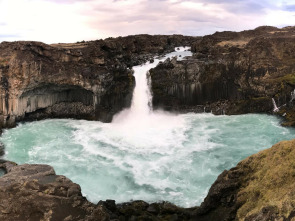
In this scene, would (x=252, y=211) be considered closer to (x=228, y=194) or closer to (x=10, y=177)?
(x=228, y=194)

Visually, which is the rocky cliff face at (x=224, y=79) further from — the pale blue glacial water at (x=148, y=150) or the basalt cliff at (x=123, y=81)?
the pale blue glacial water at (x=148, y=150)

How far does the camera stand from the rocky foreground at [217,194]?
7531 mm

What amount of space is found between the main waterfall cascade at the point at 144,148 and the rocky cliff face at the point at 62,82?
1452 mm

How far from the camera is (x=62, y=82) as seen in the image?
98.2 ft

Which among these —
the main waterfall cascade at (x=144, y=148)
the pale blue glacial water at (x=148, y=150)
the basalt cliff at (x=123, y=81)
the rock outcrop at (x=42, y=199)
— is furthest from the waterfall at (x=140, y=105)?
the rock outcrop at (x=42, y=199)

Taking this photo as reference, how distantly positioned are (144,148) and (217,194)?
1328 cm

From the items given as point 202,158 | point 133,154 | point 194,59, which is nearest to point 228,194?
point 202,158

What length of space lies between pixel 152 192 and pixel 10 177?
8096 millimetres

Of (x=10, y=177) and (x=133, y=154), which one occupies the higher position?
(x=10, y=177)

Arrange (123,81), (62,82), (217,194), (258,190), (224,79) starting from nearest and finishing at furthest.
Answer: (258,190), (217,194), (62,82), (123,81), (224,79)

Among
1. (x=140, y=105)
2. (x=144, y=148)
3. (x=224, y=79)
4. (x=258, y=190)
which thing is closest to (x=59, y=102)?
(x=140, y=105)

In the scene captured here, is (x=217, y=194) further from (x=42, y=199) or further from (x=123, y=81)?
(x=123, y=81)

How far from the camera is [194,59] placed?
34375 millimetres

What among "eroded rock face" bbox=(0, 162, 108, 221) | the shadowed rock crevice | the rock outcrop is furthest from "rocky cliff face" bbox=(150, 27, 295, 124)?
"eroded rock face" bbox=(0, 162, 108, 221)
